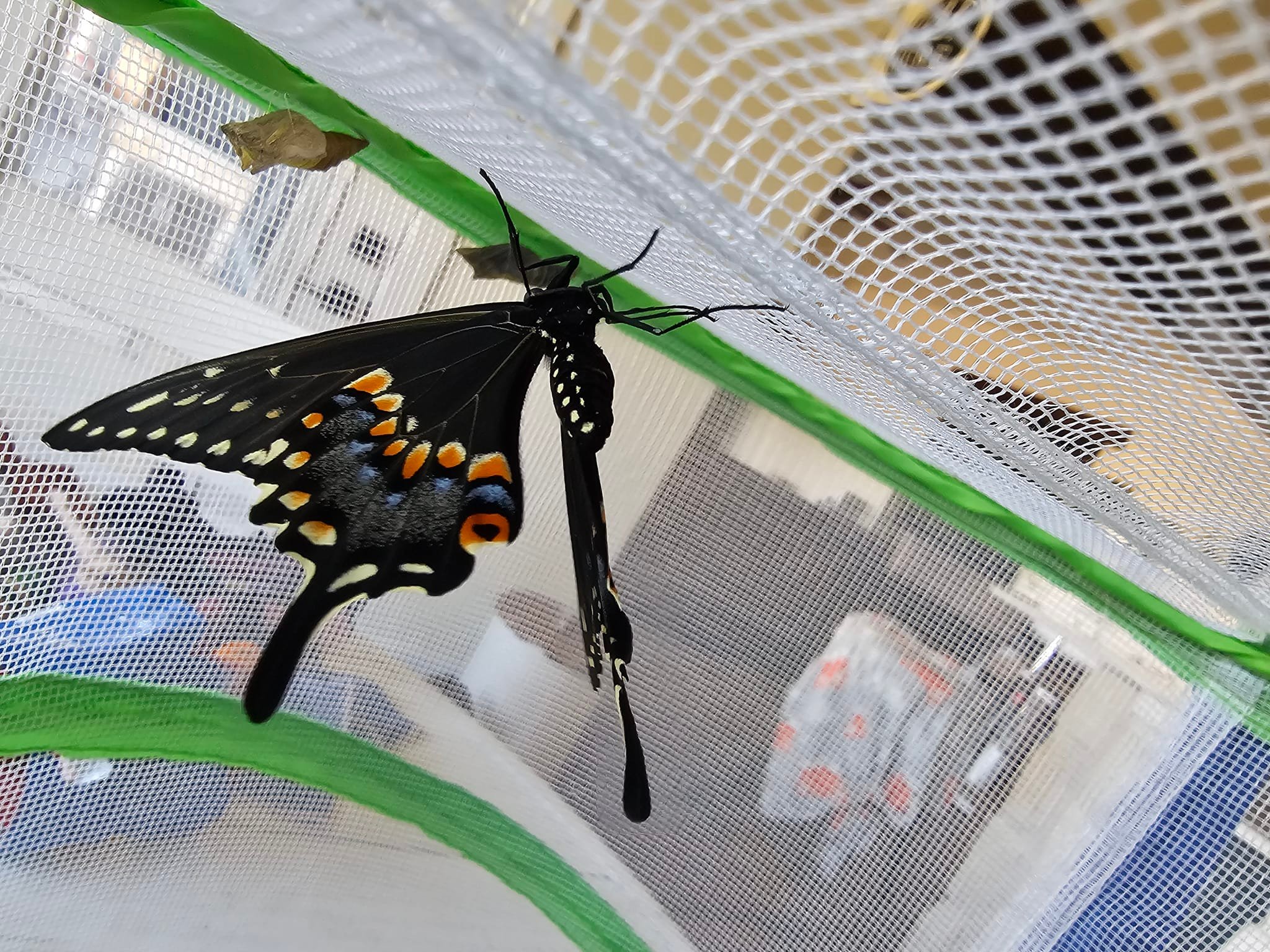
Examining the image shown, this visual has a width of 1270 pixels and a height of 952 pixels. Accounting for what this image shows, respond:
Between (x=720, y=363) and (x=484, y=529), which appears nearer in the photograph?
(x=484, y=529)

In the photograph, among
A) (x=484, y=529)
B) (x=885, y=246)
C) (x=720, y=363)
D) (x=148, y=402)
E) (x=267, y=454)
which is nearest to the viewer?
(x=885, y=246)

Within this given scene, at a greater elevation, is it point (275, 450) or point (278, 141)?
point (278, 141)

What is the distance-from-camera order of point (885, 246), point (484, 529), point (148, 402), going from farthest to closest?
point (484, 529) → point (148, 402) → point (885, 246)

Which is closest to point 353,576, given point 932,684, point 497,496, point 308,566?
point 308,566

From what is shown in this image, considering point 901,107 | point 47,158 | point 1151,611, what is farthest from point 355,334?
point 1151,611

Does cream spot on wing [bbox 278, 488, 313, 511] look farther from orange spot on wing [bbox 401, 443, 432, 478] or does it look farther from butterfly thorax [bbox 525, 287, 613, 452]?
butterfly thorax [bbox 525, 287, 613, 452]

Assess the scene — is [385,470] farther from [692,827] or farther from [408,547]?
[692,827]

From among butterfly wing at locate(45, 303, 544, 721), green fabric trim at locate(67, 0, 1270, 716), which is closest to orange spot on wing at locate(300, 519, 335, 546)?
butterfly wing at locate(45, 303, 544, 721)

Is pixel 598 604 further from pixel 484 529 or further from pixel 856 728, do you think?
pixel 856 728

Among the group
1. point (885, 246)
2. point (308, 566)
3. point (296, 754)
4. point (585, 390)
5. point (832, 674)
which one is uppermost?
point (885, 246)
